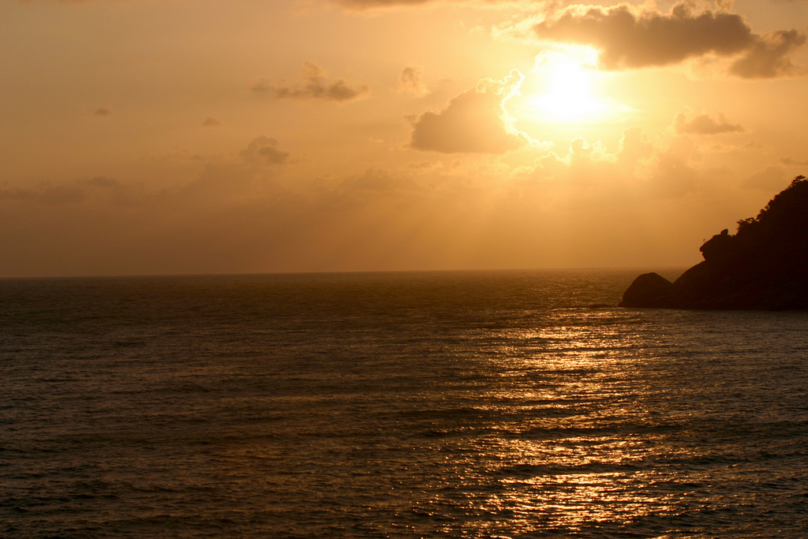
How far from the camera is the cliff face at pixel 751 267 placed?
323 ft

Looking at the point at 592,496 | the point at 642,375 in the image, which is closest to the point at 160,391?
the point at 592,496

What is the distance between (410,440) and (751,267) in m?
92.6

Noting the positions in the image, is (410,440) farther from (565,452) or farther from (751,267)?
(751,267)

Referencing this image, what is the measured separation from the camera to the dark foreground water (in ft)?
70.7

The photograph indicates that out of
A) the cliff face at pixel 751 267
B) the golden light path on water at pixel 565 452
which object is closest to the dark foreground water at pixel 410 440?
the golden light path on water at pixel 565 452

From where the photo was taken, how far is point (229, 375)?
47.7 m

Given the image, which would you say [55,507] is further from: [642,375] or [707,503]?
[642,375]

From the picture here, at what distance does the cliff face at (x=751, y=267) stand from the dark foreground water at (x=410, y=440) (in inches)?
1559

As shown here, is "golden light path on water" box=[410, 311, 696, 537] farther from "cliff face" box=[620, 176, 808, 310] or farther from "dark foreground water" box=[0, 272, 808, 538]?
"cliff face" box=[620, 176, 808, 310]

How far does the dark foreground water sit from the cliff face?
39.6 m

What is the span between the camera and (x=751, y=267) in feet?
340

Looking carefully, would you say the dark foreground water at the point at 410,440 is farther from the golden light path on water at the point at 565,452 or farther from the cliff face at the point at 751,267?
the cliff face at the point at 751,267

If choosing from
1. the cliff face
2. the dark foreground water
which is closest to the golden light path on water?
the dark foreground water

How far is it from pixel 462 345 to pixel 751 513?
137ft
